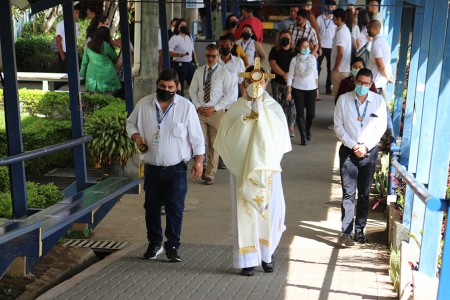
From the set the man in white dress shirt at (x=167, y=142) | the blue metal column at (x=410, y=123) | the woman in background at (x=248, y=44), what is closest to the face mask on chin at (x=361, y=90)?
the blue metal column at (x=410, y=123)

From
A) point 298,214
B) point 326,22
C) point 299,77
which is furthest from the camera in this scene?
point 326,22

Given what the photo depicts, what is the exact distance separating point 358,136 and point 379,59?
4.91 meters

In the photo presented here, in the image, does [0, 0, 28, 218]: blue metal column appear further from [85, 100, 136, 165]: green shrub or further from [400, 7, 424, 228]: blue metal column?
[400, 7, 424, 228]: blue metal column

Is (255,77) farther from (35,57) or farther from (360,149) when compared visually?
(35,57)

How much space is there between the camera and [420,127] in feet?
26.7

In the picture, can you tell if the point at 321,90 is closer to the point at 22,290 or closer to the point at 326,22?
the point at 326,22

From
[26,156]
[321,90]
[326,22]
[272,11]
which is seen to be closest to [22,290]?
[26,156]

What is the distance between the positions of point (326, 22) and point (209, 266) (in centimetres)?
1277

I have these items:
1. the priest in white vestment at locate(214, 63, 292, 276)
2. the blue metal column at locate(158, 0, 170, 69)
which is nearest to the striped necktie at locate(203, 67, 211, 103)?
the blue metal column at locate(158, 0, 170, 69)

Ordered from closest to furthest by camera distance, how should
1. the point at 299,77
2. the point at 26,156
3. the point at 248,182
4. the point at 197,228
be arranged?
the point at 26,156 → the point at 248,182 → the point at 197,228 → the point at 299,77

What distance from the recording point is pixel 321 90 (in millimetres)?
22594

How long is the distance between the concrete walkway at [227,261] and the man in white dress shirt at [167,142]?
1.98 feet

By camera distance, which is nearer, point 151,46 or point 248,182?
point 248,182

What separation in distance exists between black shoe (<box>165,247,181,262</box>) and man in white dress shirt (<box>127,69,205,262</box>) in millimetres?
160
